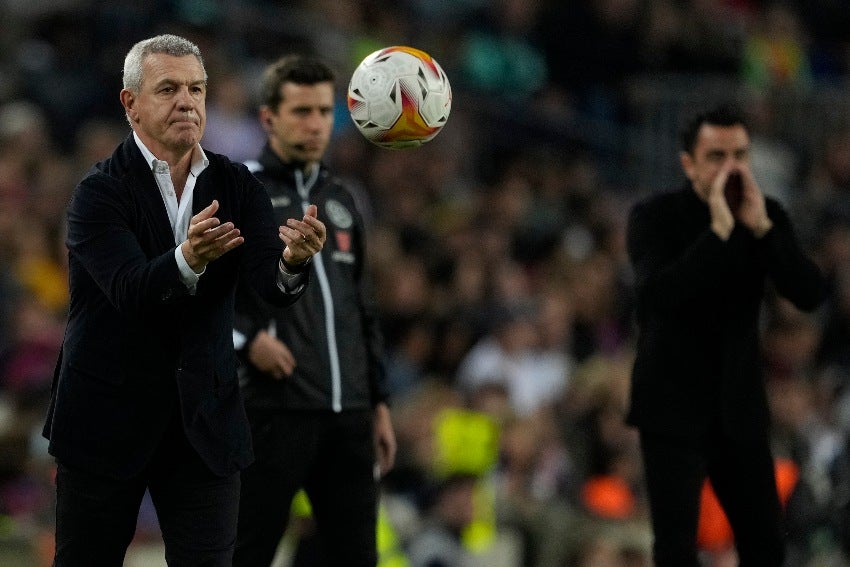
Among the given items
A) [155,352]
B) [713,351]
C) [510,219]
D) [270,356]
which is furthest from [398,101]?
[510,219]

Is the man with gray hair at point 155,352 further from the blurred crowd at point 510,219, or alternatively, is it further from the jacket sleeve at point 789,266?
the blurred crowd at point 510,219

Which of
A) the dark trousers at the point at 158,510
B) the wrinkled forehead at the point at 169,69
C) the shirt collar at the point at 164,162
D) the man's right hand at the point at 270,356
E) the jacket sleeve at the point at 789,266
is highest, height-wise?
the wrinkled forehead at the point at 169,69

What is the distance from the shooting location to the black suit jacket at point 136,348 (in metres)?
4.82

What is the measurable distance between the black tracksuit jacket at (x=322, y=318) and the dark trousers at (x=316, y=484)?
78 millimetres

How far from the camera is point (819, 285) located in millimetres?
6410

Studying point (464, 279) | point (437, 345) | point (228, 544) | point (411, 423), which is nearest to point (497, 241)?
point (464, 279)

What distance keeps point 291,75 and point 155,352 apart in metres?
1.80

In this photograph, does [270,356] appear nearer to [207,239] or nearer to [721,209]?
[207,239]

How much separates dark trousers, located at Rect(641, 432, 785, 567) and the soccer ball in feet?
5.02

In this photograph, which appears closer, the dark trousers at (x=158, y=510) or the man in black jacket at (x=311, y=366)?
the dark trousers at (x=158, y=510)

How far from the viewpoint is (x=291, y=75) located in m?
6.30

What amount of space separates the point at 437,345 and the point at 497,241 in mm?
1692

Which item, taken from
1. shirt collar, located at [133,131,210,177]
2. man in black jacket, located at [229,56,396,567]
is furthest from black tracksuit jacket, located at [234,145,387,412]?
shirt collar, located at [133,131,210,177]

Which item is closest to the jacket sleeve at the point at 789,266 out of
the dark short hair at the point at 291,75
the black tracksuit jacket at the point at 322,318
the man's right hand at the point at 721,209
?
the man's right hand at the point at 721,209
